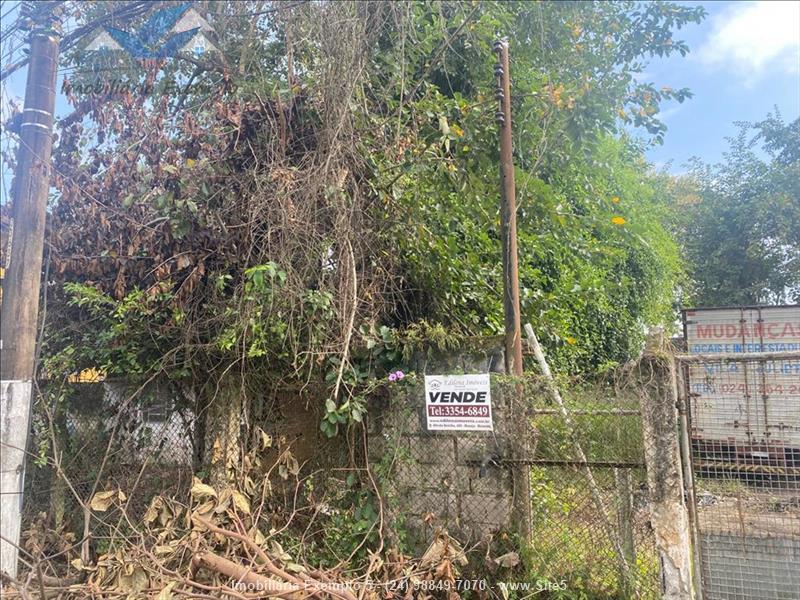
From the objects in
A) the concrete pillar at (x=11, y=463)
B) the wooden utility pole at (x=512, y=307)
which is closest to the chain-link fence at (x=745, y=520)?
the wooden utility pole at (x=512, y=307)

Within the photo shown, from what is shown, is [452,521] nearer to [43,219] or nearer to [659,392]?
[659,392]

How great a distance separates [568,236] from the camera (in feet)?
23.3

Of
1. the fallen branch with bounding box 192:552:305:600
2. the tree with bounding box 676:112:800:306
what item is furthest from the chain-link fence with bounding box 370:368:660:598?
the tree with bounding box 676:112:800:306

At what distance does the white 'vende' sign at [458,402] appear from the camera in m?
4.27

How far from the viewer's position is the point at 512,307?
473 cm

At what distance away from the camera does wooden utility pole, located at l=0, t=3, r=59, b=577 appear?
13.4 ft

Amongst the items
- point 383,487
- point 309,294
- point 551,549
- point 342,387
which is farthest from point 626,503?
point 309,294

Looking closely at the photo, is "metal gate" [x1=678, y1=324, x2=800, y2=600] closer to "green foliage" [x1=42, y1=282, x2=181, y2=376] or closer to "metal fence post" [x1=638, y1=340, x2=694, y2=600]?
"metal fence post" [x1=638, y1=340, x2=694, y2=600]

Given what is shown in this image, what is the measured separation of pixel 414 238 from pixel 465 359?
1.42 metres

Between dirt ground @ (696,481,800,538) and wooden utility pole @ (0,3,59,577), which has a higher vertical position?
wooden utility pole @ (0,3,59,577)

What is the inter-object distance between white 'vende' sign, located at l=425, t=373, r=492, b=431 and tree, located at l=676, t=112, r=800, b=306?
1663 cm

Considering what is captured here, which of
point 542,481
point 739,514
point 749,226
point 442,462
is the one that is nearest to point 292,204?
point 442,462

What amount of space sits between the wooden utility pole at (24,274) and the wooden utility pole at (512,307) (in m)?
3.64

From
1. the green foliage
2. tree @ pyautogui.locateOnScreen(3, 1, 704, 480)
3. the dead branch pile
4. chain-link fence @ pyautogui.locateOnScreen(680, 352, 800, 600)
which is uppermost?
tree @ pyautogui.locateOnScreen(3, 1, 704, 480)
